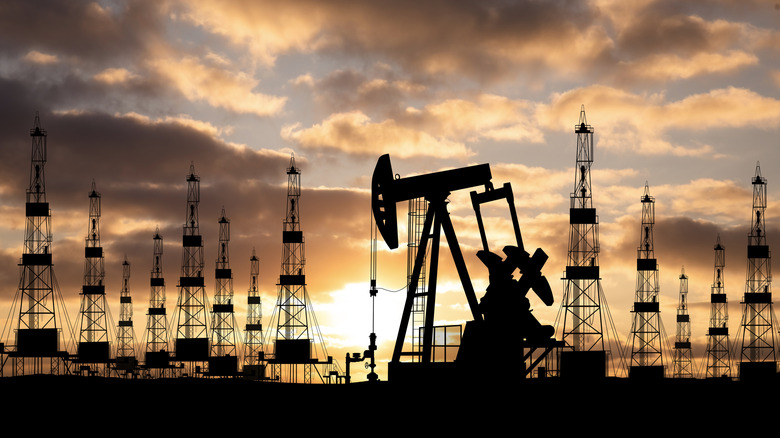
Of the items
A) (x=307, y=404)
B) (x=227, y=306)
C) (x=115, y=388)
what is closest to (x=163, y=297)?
(x=227, y=306)

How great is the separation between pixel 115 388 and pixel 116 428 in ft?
45.4

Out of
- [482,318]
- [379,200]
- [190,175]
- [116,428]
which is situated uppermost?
[190,175]

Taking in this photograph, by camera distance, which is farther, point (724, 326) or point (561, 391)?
point (724, 326)

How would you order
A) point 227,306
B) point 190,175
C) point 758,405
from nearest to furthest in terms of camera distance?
point 758,405 < point 190,175 < point 227,306

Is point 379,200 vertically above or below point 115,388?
above

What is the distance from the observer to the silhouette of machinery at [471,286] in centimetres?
2712

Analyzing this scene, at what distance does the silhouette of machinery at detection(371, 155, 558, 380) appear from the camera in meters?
27.1

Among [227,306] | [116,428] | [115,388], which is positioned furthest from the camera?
[227,306]

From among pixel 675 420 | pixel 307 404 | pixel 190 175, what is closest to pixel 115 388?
pixel 307 404

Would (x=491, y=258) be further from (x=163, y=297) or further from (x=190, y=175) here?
(x=163, y=297)

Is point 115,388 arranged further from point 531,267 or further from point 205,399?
point 531,267

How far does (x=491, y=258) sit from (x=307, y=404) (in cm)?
797

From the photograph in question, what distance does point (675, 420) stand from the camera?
26828 millimetres

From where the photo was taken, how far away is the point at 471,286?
1187 inches
